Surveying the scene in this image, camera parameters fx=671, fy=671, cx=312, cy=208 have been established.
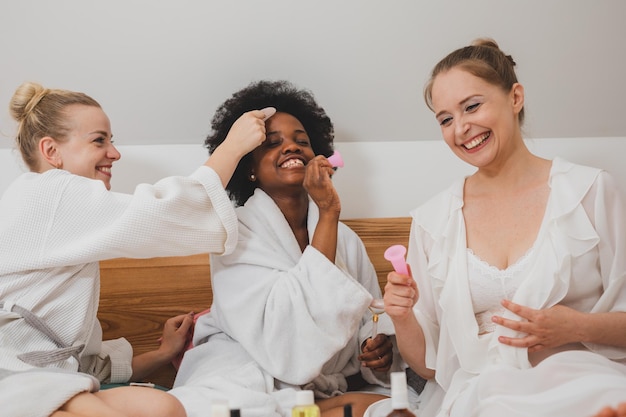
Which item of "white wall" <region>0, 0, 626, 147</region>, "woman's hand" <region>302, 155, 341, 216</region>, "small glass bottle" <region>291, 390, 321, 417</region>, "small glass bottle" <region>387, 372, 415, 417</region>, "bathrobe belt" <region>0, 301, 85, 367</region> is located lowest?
"bathrobe belt" <region>0, 301, 85, 367</region>

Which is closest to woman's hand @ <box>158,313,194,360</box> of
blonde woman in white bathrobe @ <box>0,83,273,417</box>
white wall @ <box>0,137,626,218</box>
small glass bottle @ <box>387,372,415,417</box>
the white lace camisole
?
blonde woman in white bathrobe @ <box>0,83,273,417</box>

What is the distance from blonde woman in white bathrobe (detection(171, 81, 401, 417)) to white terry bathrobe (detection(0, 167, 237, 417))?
17cm

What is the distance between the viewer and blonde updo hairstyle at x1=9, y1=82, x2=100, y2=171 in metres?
1.47

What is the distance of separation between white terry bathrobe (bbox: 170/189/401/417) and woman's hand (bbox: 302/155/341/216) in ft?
0.42

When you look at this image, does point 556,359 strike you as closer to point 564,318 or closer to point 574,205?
point 564,318

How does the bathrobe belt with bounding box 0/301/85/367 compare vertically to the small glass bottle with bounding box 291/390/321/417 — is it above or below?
below

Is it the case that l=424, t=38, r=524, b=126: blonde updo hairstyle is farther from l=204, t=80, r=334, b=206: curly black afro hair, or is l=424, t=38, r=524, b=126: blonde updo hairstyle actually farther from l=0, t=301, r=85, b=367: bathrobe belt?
l=0, t=301, r=85, b=367: bathrobe belt

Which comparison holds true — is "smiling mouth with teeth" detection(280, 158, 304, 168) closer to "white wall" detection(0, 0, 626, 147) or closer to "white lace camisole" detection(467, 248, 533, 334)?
"white wall" detection(0, 0, 626, 147)

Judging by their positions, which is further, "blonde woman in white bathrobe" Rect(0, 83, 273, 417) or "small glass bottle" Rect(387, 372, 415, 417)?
"blonde woman in white bathrobe" Rect(0, 83, 273, 417)

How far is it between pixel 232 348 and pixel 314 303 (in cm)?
23

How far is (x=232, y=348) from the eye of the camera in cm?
149

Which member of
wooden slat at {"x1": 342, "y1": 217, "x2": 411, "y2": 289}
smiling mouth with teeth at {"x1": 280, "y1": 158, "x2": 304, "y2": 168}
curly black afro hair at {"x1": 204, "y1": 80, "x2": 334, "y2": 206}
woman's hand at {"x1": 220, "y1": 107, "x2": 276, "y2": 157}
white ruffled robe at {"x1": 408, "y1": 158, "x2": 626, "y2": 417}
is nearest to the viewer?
white ruffled robe at {"x1": 408, "y1": 158, "x2": 626, "y2": 417}

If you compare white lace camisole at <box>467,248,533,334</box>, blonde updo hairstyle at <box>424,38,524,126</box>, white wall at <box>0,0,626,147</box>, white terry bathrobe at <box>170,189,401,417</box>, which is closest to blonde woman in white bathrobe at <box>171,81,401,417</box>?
white terry bathrobe at <box>170,189,401,417</box>

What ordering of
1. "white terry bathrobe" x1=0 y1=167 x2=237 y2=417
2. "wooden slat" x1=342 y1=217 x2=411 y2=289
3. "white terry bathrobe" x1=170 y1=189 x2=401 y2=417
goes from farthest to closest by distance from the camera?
"wooden slat" x1=342 y1=217 x2=411 y2=289 < "white terry bathrobe" x1=170 y1=189 x2=401 y2=417 < "white terry bathrobe" x1=0 y1=167 x2=237 y2=417
